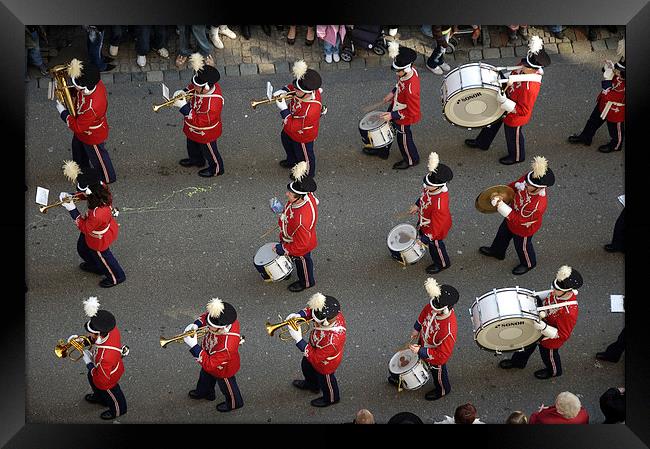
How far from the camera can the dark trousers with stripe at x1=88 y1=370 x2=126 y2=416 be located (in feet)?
39.2

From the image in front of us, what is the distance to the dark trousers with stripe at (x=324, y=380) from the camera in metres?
12.1

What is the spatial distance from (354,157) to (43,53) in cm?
358

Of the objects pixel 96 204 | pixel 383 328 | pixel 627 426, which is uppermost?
pixel 96 204

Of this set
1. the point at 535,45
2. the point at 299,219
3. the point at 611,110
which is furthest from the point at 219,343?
the point at 611,110

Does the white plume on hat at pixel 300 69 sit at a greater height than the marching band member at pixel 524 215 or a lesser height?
greater

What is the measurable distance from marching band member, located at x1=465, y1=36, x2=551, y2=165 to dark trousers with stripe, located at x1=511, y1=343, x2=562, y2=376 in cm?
242

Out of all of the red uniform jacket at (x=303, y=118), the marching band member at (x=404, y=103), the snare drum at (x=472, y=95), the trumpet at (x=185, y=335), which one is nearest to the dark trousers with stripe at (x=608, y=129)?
the snare drum at (x=472, y=95)

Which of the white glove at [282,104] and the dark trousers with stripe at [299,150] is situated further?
the dark trousers with stripe at [299,150]

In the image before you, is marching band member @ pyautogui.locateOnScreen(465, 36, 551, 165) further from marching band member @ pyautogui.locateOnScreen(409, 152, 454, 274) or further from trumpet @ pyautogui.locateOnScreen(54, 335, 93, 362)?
trumpet @ pyautogui.locateOnScreen(54, 335, 93, 362)

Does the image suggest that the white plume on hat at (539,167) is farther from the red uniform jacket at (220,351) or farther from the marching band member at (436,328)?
the red uniform jacket at (220,351)

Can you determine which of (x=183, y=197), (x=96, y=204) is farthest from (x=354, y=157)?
(x=96, y=204)

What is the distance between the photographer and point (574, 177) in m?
13.9

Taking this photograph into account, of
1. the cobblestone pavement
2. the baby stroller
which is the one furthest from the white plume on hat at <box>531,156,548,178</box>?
the baby stroller
